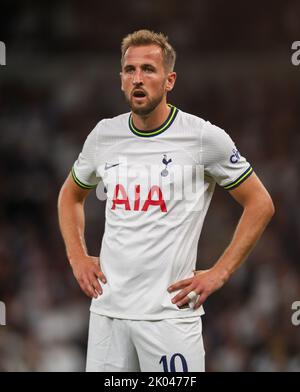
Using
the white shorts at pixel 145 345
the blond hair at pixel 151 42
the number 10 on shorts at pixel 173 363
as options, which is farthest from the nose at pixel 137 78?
the number 10 on shorts at pixel 173 363

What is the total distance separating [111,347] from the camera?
12.5ft

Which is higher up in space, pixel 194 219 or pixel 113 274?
pixel 194 219

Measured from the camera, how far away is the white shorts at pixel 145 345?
3.70 m

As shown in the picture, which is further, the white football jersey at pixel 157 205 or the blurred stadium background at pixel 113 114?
the blurred stadium background at pixel 113 114

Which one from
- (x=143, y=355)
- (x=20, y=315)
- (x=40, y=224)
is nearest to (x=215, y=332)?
(x=20, y=315)

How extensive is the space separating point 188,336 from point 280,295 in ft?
14.5

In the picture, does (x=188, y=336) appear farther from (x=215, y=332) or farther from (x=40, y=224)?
(x=40, y=224)

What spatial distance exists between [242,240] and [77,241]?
2.75ft

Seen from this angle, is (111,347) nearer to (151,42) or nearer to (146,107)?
(146,107)

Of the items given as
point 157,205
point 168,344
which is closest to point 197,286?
point 168,344

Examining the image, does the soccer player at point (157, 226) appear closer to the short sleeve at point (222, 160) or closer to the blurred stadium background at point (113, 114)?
the short sleeve at point (222, 160)

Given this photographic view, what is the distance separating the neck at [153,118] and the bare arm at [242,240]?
0.47m

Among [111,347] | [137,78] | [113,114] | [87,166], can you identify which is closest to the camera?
[137,78]

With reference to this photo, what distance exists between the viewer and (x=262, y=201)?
3.76 metres
